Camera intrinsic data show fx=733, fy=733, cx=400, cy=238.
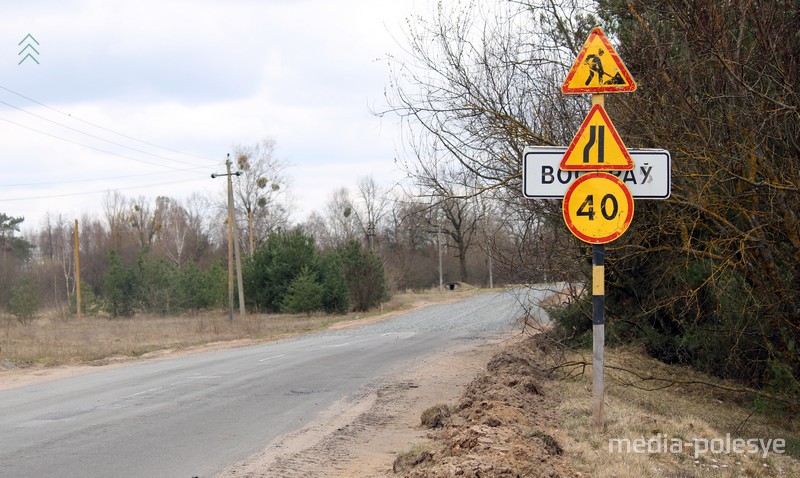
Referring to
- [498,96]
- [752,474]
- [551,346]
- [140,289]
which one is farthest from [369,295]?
[752,474]

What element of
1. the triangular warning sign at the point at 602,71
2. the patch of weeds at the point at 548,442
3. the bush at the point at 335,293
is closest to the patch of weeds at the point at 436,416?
the patch of weeds at the point at 548,442

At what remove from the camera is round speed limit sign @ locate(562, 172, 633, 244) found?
6.48 m

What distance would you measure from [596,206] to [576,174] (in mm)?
393

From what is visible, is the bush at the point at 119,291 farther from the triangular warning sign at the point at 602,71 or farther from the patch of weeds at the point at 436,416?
the triangular warning sign at the point at 602,71

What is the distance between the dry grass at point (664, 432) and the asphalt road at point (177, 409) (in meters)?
3.41

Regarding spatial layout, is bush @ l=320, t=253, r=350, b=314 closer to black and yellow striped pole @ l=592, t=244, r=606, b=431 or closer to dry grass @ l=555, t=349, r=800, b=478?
dry grass @ l=555, t=349, r=800, b=478

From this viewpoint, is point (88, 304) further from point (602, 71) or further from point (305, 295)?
point (602, 71)

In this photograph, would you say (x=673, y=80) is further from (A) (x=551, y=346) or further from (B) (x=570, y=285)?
(A) (x=551, y=346)

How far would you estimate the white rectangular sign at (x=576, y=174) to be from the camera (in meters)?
6.69

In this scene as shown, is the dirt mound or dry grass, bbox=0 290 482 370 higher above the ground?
the dirt mound

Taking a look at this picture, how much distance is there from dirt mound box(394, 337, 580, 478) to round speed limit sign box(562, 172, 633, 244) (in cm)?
188

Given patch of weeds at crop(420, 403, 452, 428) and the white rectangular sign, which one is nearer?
the white rectangular sign

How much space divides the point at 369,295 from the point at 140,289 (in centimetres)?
1655

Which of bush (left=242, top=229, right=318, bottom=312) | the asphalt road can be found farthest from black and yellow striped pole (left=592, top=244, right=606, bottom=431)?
bush (left=242, top=229, right=318, bottom=312)
